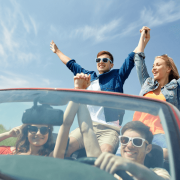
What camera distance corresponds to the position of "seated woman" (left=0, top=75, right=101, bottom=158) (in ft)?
3.30

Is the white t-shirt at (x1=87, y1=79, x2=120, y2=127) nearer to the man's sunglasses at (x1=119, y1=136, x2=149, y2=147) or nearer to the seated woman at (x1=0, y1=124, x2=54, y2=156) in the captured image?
the man's sunglasses at (x1=119, y1=136, x2=149, y2=147)

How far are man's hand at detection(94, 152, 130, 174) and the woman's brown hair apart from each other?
0.97ft

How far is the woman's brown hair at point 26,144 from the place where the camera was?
39.6 inches

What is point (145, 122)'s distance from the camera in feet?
3.77

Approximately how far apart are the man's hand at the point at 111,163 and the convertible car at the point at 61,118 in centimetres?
3

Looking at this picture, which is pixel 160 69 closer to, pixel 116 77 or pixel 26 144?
pixel 116 77

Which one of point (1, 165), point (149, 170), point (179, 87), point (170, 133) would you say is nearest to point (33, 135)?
point (1, 165)

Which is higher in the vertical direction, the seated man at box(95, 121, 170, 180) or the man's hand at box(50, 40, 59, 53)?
the man's hand at box(50, 40, 59, 53)

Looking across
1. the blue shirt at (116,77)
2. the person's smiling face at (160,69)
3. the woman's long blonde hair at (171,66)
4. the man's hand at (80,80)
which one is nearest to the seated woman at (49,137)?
the man's hand at (80,80)

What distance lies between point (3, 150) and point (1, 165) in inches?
6.4

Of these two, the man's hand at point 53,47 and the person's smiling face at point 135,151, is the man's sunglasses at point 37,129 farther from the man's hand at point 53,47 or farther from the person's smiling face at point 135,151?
the man's hand at point 53,47

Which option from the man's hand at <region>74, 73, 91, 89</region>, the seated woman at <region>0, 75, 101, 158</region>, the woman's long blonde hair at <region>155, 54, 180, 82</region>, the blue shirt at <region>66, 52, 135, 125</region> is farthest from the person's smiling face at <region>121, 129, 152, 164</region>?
the woman's long blonde hair at <region>155, 54, 180, 82</region>

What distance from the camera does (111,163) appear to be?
92 centimetres

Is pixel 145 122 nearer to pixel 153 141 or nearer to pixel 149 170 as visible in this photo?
pixel 153 141
